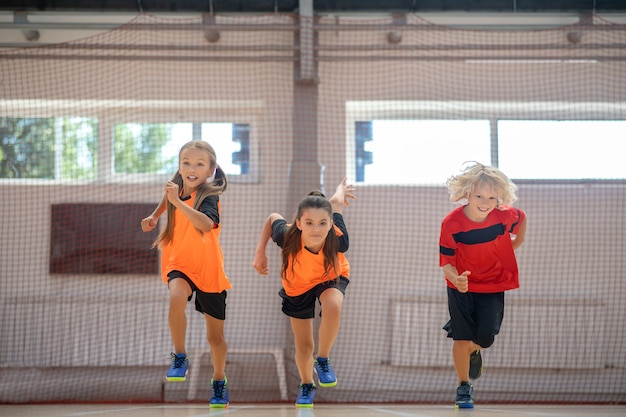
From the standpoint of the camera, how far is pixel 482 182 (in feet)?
12.7

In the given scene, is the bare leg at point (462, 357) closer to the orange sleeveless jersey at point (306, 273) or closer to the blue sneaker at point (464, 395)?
the blue sneaker at point (464, 395)

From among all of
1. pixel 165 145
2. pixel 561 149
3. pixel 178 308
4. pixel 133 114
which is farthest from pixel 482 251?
pixel 133 114

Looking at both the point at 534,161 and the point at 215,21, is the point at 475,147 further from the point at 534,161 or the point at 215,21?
the point at 215,21

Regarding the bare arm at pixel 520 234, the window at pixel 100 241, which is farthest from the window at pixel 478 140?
the bare arm at pixel 520 234

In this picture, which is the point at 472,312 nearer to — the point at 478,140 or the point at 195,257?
the point at 195,257

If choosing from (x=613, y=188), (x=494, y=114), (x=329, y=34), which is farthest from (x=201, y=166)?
(x=613, y=188)

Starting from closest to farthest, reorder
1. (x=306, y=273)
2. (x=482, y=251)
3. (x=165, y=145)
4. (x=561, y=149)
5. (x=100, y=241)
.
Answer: (x=306, y=273)
(x=482, y=251)
(x=100, y=241)
(x=165, y=145)
(x=561, y=149)

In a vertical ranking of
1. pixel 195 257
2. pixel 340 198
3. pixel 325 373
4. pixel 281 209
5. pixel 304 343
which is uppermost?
pixel 281 209

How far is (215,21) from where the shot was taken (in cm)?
665

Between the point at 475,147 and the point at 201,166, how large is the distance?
355 cm

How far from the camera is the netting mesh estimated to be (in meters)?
6.45

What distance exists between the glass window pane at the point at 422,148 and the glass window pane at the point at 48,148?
239 cm

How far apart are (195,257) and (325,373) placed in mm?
839

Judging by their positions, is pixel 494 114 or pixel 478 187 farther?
pixel 494 114
